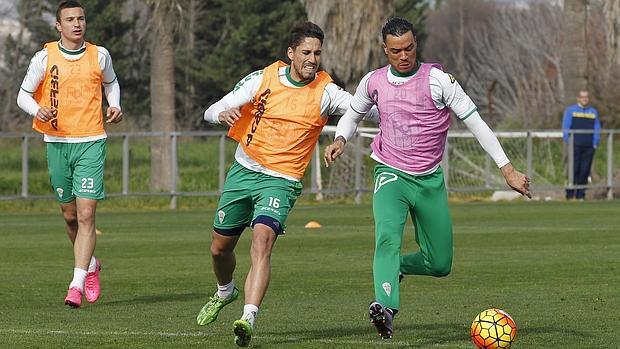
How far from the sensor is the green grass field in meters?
10.3

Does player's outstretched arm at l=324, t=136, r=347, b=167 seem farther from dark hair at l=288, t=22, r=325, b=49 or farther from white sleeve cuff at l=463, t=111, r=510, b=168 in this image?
white sleeve cuff at l=463, t=111, r=510, b=168

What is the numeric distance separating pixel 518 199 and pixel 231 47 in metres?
26.5

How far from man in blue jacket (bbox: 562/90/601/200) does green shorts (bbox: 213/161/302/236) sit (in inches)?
842

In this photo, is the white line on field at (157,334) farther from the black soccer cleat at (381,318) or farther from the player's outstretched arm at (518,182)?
the player's outstretched arm at (518,182)

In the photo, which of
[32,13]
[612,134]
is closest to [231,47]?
[32,13]

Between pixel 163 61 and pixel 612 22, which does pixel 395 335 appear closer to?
pixel 163 61

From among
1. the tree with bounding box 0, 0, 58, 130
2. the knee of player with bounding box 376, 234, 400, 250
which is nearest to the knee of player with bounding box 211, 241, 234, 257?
the knee of player with bounding box 376, 234, 400, 250

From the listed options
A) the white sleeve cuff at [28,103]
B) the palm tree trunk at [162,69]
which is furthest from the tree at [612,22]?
the white sleeve cuff at [28,103]

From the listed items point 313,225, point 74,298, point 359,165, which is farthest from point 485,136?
point 359,165

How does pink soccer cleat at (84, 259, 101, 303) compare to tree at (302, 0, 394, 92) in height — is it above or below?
below

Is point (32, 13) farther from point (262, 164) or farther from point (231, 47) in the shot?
point (262, 164)

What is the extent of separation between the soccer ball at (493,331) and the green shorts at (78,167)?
170 inches

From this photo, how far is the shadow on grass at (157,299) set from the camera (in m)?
12.9

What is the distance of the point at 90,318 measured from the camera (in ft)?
38.3
